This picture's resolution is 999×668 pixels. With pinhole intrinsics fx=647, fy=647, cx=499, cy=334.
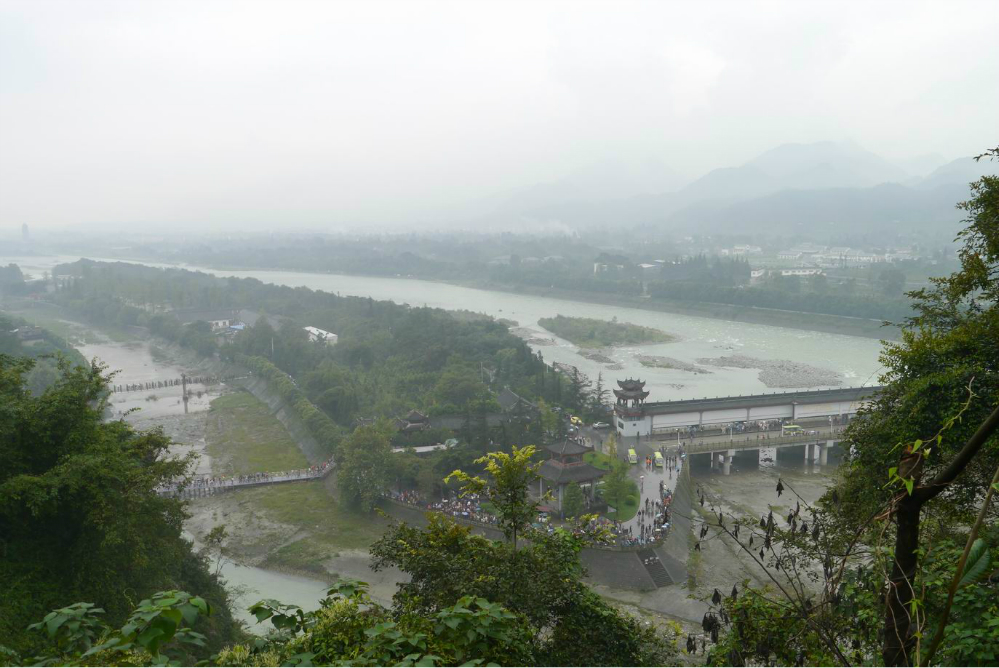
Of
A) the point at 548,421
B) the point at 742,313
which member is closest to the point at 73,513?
the point at 548,421

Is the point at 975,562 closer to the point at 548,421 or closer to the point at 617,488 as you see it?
the point at 617,488

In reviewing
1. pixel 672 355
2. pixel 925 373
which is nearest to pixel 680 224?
pixel 672 355

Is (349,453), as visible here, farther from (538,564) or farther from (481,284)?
(481,284)

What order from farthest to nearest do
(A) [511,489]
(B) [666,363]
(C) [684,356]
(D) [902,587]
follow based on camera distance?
(C) [684,356] → (B) [666,363] → (A) [511,489] → (D) [902,587]

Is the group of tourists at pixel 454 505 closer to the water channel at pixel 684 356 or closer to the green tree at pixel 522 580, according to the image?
the water channel at pixel 684 356

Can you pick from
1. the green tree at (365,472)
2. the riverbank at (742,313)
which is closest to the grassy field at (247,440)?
the green tree at (365,472)

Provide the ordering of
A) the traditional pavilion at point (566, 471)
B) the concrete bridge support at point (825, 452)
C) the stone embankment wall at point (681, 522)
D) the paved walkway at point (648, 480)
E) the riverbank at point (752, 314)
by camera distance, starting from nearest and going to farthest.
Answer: the stone embankment wall at point (681, 522) → the paved walkway at point (648, 480) → the traditional pavilion at point (566, 471) → the concrete bridge support at point (825, 452) → the riverbank at point (752, 314)
